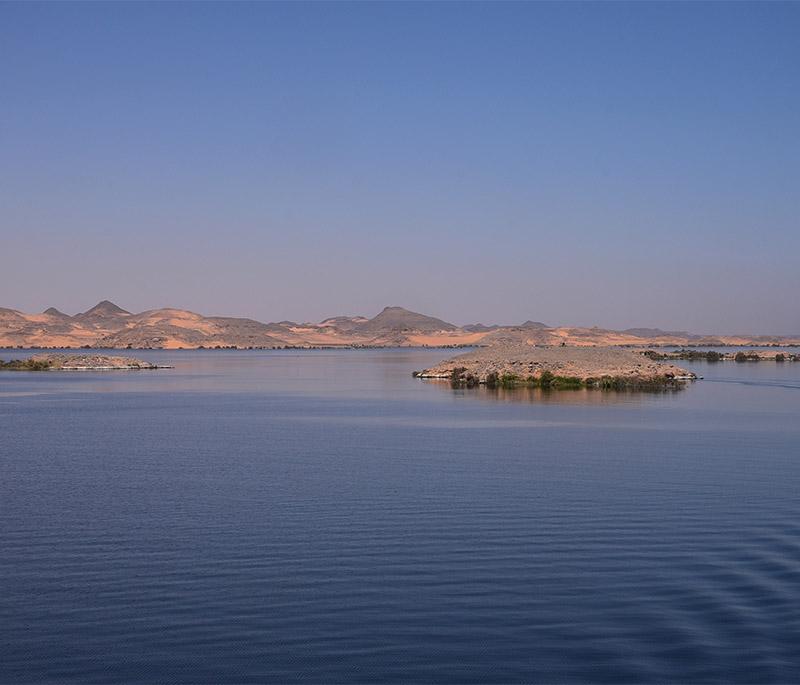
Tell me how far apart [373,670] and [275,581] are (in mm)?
3770

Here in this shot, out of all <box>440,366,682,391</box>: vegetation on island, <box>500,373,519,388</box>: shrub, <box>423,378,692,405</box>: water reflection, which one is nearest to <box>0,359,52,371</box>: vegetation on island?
<box>440,366,682,391</box>: vegetation on island

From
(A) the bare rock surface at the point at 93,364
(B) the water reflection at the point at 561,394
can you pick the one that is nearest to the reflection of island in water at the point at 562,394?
(B) the water reflection at the point at 561,394

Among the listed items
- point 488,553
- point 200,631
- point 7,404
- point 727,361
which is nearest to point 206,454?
point 488,553

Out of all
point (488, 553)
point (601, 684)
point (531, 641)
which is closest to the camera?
point (601, 684)

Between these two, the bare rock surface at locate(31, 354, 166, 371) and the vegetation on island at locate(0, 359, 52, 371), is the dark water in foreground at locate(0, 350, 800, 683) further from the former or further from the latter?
the vegetation on island at locate(0, 359, 52, 371)

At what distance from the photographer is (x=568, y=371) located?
2486 inches

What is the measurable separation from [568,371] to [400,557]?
48.7 meters

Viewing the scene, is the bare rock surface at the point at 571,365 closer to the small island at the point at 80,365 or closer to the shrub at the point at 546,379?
the shrub at the point at 546,379

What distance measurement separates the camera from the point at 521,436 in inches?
1298

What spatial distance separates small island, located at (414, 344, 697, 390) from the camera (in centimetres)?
6234

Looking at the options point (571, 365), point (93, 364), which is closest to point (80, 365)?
point (93, 364)

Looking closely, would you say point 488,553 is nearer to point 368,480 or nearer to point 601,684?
point 601,684

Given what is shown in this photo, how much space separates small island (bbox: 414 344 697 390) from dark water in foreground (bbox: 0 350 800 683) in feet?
94.2

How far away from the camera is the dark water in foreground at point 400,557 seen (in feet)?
36.7
